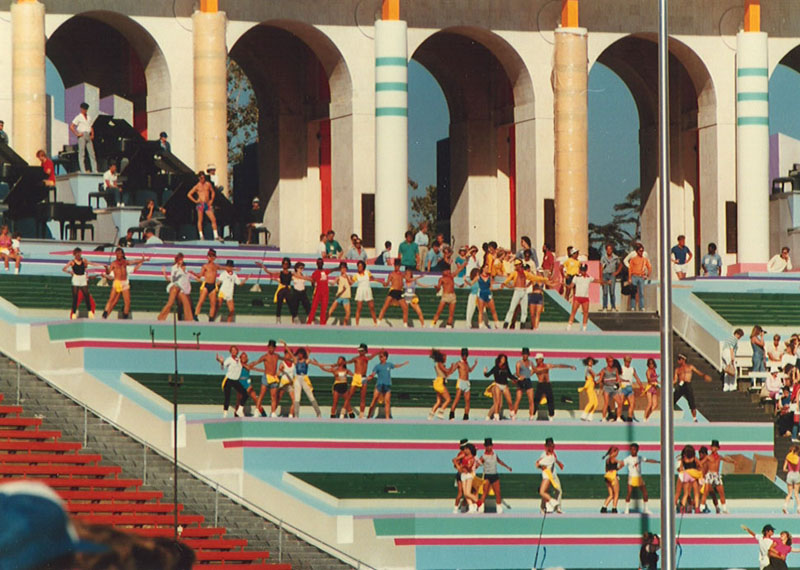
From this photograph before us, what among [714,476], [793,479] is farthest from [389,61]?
[714,476]

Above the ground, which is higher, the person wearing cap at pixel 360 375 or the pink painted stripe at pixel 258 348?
the pink painted stripe at pixel 258 348

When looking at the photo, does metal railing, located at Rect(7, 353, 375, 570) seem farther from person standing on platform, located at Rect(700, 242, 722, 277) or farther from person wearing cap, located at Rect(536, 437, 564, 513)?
person standing on platform, located at Rect(700, 242, 722, 277)

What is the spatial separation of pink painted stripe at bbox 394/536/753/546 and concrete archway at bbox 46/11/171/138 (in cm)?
2256

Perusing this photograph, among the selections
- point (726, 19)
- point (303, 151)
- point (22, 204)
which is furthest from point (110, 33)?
point (726, 19)

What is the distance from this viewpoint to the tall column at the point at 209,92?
139ft

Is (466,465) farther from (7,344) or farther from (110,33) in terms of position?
(110,33)

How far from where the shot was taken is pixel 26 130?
40.1 metres

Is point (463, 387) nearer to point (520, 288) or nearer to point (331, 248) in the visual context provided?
point (520, 288)

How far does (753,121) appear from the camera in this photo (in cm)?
4691

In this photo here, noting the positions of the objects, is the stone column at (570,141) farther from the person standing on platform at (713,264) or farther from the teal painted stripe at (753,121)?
the teal painted stripe at (753,121)

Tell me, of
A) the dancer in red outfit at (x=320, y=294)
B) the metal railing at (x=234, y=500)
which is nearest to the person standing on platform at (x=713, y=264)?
the dancer in red outfit at (x=320, y=294)

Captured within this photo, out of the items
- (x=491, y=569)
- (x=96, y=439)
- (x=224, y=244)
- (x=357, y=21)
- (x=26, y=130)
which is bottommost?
(x=491, y=569)

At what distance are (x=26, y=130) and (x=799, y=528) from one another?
73.8ft

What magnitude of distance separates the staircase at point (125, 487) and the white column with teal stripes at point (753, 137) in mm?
26718
